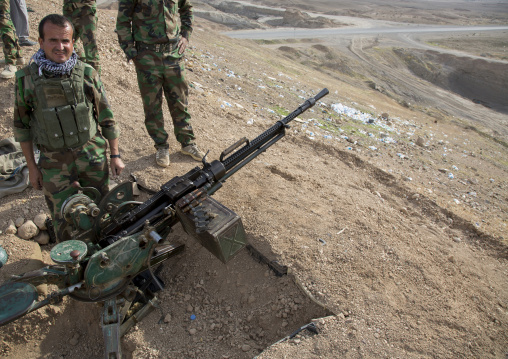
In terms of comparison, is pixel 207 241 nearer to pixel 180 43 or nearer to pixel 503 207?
pixel 180 43

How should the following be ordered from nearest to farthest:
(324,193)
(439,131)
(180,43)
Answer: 1. (180,43)
2. (324,193)
3. (439,131)

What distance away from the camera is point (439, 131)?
12.0 metres

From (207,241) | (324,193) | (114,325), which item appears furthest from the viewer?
(324,193)

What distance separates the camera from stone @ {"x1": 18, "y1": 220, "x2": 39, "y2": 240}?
147 inches

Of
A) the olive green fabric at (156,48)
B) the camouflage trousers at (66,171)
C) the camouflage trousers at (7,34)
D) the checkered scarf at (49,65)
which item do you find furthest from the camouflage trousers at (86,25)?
the checkered scarf at (49,65)

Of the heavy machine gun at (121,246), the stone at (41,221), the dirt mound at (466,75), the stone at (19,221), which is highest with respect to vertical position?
the heavy machine gun at (121,246)

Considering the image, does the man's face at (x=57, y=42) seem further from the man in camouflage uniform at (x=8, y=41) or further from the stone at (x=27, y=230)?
the man in camouflage uniform at (x=8, y=41)

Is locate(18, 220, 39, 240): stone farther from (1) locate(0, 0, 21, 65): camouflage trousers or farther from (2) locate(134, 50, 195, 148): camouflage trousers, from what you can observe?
(1) locate(0, 0, 21, 65): camouflage trousers

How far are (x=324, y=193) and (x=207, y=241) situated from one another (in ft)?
7.55

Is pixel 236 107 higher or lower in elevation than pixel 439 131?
higher

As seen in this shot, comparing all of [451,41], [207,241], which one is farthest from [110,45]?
[451,41]

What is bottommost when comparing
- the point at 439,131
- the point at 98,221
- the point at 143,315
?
the point at 439,131

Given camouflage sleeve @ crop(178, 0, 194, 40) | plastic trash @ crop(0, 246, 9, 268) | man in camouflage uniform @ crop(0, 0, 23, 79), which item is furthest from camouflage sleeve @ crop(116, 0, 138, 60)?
man in camouflage uniform @ crop(0, 0, 23, 79)

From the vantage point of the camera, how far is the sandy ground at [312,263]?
3082 millimetres
